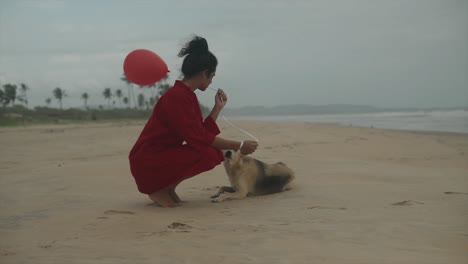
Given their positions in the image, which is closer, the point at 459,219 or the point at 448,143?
the point at 459,219

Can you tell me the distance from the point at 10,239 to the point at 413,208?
3.65 metres

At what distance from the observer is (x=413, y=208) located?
466 cm

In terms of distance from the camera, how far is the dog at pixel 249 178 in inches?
235

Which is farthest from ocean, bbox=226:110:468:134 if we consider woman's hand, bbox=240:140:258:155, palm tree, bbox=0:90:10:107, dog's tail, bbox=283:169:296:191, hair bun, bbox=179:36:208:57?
palm tree, bbox=0:90:10:107

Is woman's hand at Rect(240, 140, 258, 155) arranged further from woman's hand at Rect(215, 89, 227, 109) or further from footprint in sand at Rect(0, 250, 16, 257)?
footprint in sand at Rect(0, 250, 16, 257)

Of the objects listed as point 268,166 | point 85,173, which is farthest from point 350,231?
point 85,173

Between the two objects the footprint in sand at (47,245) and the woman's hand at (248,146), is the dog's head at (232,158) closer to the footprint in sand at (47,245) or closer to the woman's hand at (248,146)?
the woman's hand at (248,146)

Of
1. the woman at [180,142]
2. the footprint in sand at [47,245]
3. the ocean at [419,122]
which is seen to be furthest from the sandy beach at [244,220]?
the ocean at [419,122]

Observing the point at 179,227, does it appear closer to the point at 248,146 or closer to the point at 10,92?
the point at 248,146

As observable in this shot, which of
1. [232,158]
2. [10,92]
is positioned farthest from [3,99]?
[232,158]

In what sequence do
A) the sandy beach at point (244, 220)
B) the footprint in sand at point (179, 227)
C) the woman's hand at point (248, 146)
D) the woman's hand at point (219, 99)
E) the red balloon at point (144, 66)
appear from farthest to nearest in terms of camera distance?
the woman's hand at point (219, 99) < the red balloon at point (144, 66) < the woman's hand at point (248, 146) < the footprint in sand at point (179, 227) < the sandy beach at point (244, 220)

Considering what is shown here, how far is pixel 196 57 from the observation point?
501 cm

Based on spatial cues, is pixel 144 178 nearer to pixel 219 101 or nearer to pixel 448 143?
pixel 219 101

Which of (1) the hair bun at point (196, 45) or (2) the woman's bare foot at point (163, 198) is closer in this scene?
(1) the hair bun at point (196, 45)
